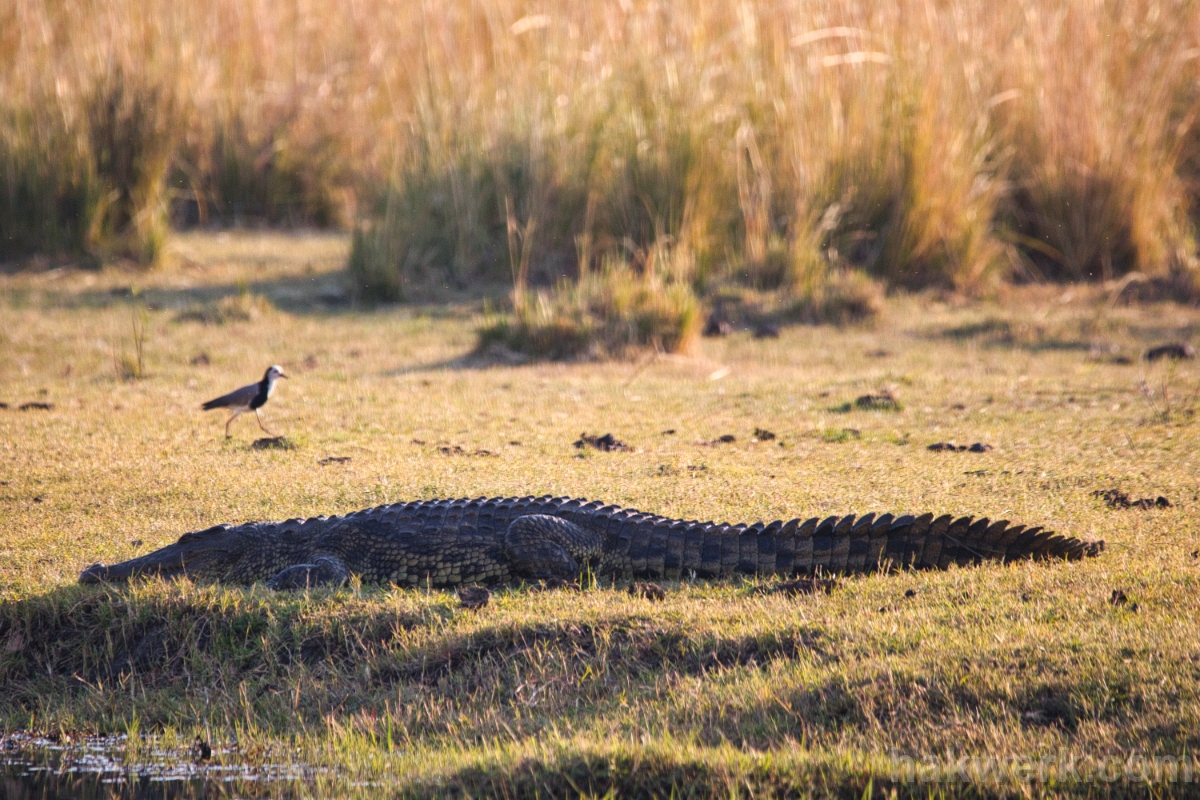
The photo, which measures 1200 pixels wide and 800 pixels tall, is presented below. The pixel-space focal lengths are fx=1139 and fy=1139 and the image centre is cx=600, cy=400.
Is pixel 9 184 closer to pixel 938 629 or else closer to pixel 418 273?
pixel 418 273

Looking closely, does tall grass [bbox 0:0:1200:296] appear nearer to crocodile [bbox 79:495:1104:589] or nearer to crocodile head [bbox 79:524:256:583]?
crocodile [bbox 79:495:1104:589]

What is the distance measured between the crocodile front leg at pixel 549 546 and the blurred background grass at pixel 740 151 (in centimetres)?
545

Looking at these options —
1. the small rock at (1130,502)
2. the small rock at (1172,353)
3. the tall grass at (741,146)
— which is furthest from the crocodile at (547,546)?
the tall grass at (741,146)

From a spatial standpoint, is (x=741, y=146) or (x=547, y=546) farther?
(x=741, y=146)

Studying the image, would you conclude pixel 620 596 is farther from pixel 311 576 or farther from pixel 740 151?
pixel 740 151

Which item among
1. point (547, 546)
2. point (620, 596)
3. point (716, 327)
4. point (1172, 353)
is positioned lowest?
point (620, 596)

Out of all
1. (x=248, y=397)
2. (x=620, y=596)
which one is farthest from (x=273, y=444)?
(x=620, y=596)

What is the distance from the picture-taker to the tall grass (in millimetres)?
10281

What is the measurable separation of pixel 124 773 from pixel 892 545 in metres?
2.54

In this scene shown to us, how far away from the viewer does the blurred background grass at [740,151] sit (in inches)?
404

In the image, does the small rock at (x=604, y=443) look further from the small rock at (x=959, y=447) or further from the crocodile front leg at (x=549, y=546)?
the crocodile front leg at (x=549, y=546)

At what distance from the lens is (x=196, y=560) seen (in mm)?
4117

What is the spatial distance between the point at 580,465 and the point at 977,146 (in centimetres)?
684

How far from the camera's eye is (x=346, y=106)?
45.2 feet
